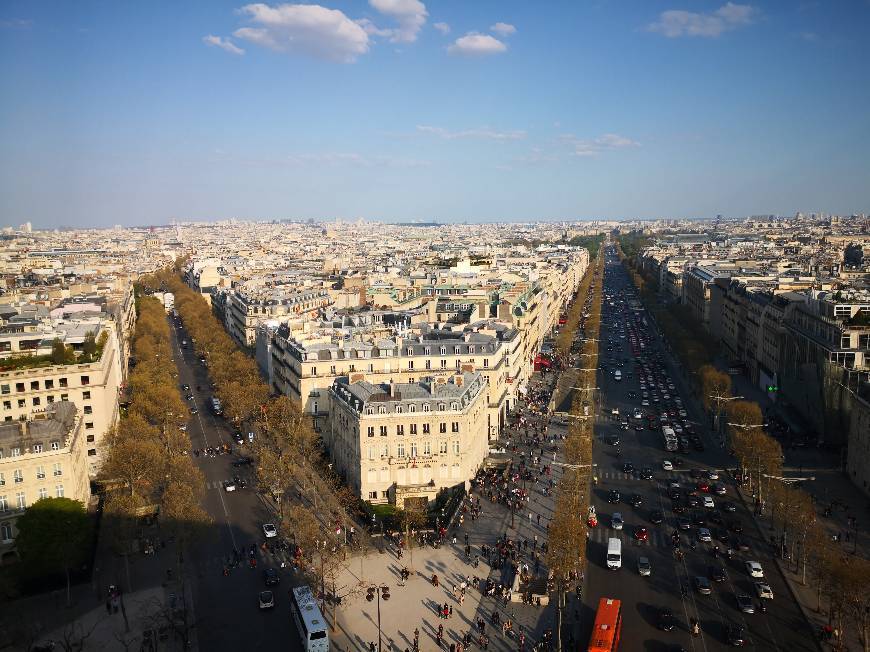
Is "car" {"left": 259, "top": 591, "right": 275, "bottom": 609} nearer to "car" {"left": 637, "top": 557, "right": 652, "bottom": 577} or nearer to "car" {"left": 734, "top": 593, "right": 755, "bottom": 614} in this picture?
"car" {"left": 637, "top": 557, "right": 652, "bottom": 577}

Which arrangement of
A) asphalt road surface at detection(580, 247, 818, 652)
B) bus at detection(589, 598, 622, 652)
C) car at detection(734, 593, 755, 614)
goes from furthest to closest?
car at detection(734, 593, 755, 614), asphalt road surface at detection(580, 247, 818, 652), bus at detection(589, 598, 622, 652)

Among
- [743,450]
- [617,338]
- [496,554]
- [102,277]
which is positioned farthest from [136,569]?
[102,277]

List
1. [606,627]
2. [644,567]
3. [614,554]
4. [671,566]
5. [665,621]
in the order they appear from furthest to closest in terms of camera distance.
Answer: [614,554], [671,566], [644,567], [665,621], [606,627]

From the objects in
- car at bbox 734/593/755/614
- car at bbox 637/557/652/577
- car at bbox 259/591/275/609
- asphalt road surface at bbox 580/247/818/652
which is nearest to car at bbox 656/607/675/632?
asphalt road surface at bbox 580/247/818/652

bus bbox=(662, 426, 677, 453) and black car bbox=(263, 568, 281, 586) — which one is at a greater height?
bus bbox=(662, 426, 677, 453)

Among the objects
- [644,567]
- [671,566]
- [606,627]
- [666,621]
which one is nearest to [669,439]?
[671,566]

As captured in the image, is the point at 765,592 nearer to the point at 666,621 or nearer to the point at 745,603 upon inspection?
the point at 745,603

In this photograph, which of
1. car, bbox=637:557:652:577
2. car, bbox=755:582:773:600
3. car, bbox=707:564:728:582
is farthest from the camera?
car, bbox=637:557:652:577
